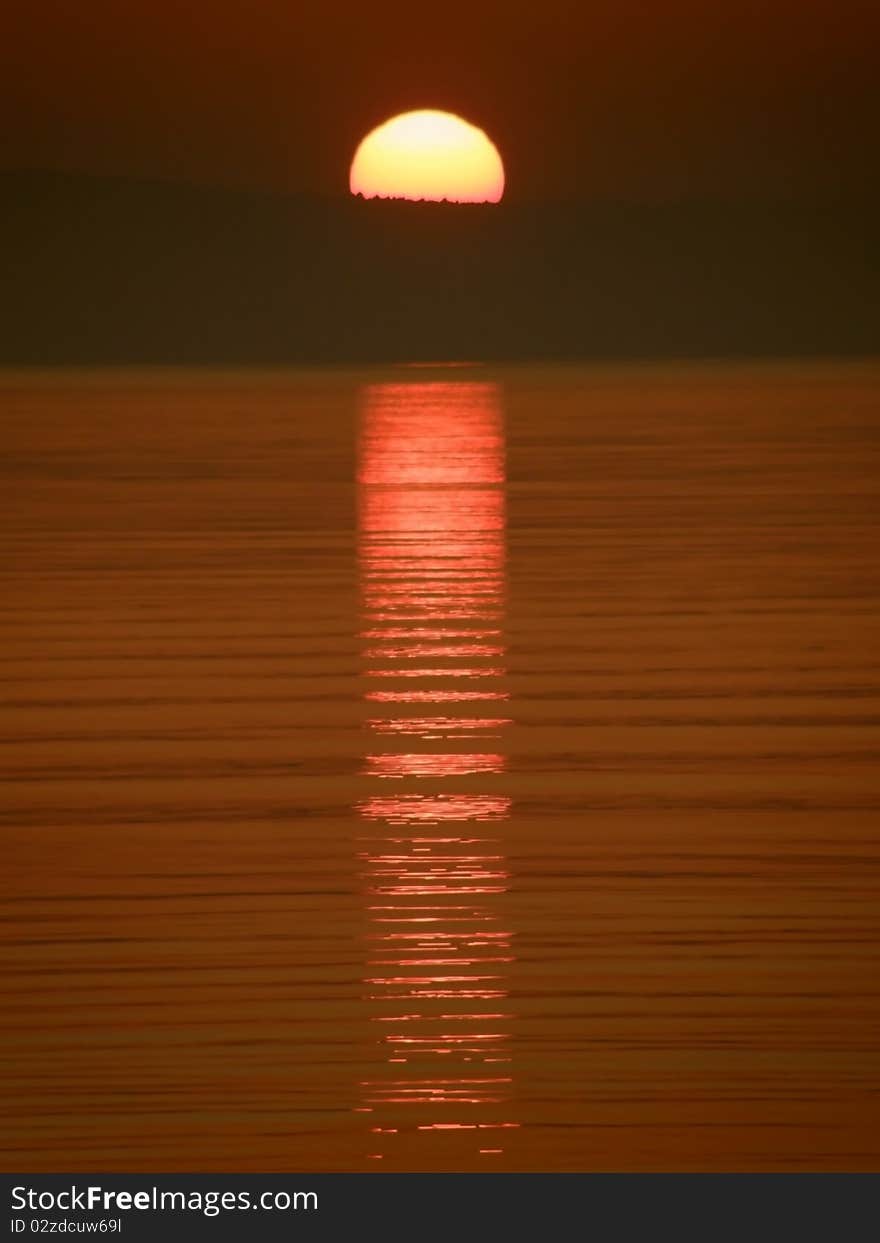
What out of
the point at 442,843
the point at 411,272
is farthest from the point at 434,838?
the point at 411,272

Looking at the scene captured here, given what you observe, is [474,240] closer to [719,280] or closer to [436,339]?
[719,280]

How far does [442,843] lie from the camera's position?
335 cm

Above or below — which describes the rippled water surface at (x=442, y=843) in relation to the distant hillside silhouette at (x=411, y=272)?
below

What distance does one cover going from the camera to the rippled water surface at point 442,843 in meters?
2.41

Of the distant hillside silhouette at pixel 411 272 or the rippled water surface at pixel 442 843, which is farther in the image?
the distant hillside silhouette at pixel 411 272

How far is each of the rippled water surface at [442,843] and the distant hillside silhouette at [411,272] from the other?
42393 millimetres

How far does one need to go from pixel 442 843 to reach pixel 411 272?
64653 millimetres

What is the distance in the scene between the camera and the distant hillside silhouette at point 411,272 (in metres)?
59.2

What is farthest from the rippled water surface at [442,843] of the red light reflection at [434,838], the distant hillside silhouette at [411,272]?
the distant hillside silhouette at [411,272]

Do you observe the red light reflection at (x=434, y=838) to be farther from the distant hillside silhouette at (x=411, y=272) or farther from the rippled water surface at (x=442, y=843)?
the distant hillside silhouette at (x=411, y=272)

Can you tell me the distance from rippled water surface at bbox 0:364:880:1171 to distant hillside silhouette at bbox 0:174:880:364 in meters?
42.4

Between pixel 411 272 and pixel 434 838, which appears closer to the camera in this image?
pixel 434 838

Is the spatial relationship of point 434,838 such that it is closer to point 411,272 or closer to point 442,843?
point 442,843

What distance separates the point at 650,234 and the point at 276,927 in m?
74.9
